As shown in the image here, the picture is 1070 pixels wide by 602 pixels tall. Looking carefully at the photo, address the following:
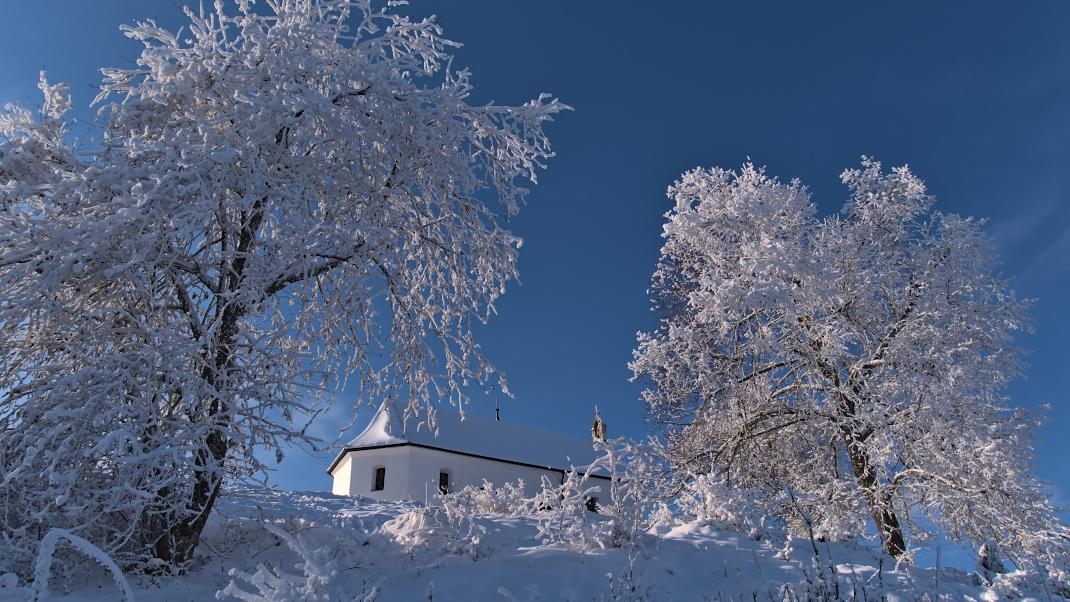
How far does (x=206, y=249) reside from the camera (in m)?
6.67

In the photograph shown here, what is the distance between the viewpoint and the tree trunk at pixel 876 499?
37.4 feet

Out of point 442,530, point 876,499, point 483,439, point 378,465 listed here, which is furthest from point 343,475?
point 442,530

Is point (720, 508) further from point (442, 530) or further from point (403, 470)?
point (403, 470)

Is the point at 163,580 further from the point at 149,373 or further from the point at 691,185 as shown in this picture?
the point at 691,185

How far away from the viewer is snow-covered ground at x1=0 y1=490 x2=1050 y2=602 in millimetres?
5098

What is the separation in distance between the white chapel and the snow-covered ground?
1977cm

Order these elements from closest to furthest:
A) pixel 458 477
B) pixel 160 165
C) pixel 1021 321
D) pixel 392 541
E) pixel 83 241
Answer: pixel 83 241
pixel 160 165
pixel 392 541
pixel 1021 321
pixel 458 477

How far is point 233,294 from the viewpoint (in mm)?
5750

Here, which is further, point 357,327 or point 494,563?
point 357,327

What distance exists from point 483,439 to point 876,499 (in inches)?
952

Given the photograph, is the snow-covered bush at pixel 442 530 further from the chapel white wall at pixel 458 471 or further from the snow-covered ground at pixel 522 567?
the chapel white wall at pixel 458 471

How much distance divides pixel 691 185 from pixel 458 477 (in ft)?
68.4

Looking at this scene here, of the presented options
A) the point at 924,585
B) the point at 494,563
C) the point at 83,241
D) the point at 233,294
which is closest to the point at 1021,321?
the point at 924,585

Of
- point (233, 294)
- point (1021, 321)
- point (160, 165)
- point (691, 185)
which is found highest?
point (691, 185)
